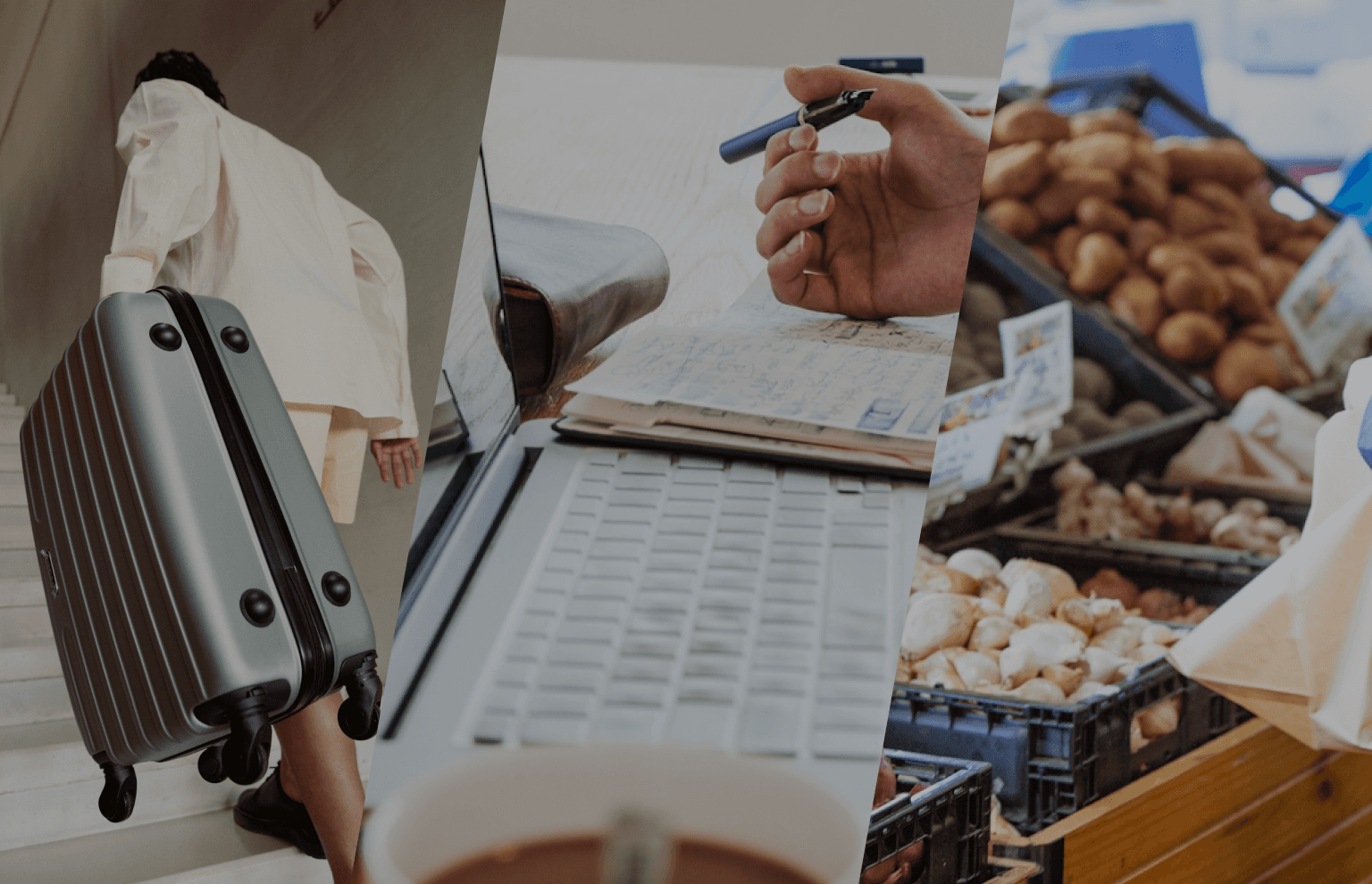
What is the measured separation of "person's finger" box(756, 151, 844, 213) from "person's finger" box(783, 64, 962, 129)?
0.03 meters

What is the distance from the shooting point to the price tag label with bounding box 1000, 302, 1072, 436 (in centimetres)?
113

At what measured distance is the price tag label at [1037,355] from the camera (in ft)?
3.72

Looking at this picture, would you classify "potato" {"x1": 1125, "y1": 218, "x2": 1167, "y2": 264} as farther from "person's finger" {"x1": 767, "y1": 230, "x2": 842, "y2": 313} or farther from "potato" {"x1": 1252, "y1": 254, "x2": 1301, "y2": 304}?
"person's finger" {"x1": 767, "y1": 230, "x2": 842, "y2": 313}

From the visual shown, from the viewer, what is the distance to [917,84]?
0.51m

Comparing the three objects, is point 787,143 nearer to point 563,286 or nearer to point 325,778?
point 563,286

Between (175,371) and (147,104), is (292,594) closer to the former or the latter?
(175,371)

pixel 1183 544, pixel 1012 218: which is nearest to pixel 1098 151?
pixel 1012 218

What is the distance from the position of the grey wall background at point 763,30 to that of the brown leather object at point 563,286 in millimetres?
121

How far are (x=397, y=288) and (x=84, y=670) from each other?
2.70 ft

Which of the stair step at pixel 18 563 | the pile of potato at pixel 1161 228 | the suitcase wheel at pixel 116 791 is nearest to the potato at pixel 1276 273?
the pile of potato at pixel 1161 228

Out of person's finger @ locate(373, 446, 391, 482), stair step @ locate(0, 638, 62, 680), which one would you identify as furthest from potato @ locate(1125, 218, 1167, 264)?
stair step @ locate(0, 638, 62, 680)

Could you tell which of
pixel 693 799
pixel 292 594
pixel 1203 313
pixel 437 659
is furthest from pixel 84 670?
pixel 1203 313

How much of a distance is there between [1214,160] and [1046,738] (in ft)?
2.51

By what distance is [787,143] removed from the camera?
→ 0.54 m
